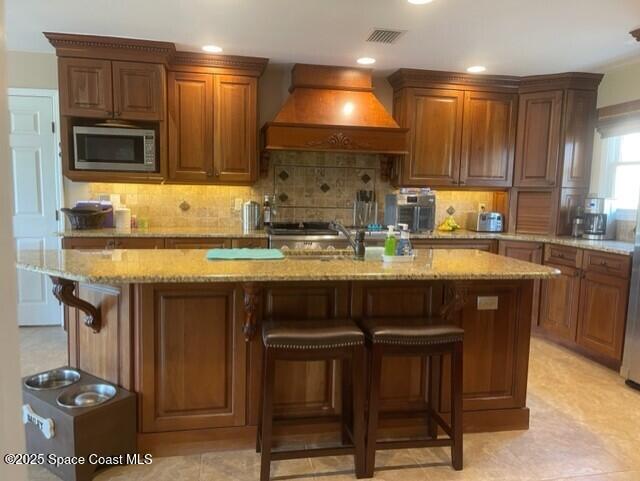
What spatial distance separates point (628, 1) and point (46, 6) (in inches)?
146

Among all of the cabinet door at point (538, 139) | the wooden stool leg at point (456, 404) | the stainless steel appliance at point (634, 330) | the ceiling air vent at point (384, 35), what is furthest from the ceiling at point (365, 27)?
the wooden stool leg at point (456, 404)

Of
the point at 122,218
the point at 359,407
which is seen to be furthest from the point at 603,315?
the point at 122,218

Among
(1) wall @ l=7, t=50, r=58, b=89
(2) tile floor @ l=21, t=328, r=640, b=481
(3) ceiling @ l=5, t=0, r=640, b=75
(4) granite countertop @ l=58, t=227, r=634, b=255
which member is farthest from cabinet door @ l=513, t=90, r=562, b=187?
(1) wall @ l=7, t=50, r=58, b=89

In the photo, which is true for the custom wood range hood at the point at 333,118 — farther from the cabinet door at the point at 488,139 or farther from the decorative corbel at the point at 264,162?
the cabinet door at the point at 488,139

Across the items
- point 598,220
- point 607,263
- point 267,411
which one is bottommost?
point 267,411

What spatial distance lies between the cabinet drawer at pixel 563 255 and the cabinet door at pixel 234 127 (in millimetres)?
2830

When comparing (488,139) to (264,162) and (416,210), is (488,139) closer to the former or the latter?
(416,210)

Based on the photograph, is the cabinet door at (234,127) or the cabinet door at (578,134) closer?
the cabinet door at (234,127)

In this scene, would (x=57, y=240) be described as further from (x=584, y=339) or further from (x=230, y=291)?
(x=584, y=339)

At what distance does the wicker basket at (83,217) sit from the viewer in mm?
3814

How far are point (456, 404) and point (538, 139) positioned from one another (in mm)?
3284

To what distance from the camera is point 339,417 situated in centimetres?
236

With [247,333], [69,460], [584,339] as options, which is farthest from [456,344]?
[584,339]

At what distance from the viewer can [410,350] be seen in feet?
6.78
